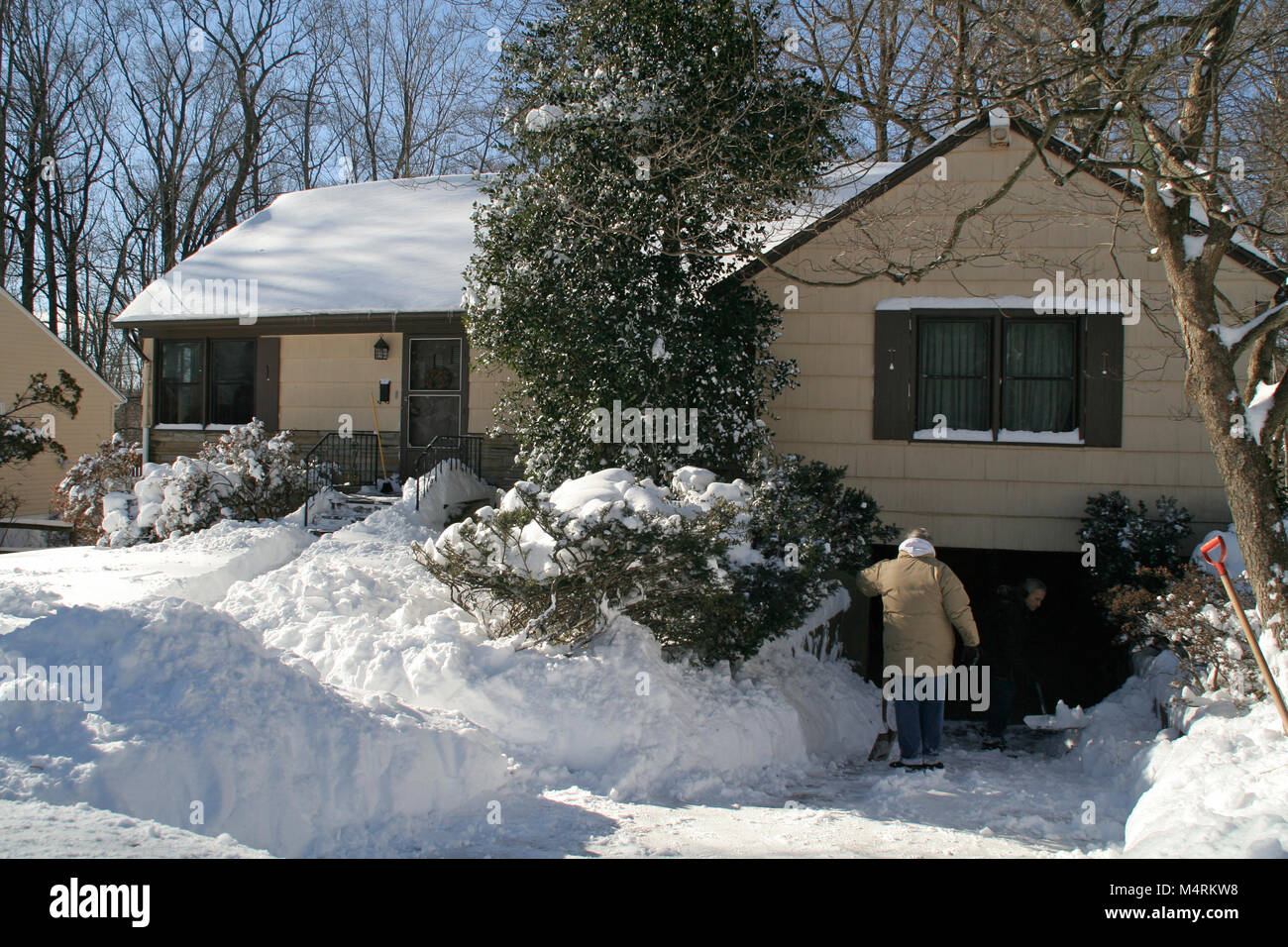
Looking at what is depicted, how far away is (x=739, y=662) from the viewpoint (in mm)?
7309

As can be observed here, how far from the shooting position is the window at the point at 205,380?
15.6 metres

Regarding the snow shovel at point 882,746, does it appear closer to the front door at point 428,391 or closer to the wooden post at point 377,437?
the front door at point 428,391

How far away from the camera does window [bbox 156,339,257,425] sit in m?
15.6

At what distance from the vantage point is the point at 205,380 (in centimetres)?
1562

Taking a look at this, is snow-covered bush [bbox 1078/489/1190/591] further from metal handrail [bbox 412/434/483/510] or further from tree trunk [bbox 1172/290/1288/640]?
metal handrail [bbox 412/434/483/510]

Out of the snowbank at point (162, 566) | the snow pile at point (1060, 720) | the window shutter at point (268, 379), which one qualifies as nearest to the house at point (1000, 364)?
the snow pile at point (1060, 720)

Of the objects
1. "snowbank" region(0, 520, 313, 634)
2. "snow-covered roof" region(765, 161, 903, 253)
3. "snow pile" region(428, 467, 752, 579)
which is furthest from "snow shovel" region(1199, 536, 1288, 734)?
"snowbank" region(0, 520, 313, 634)

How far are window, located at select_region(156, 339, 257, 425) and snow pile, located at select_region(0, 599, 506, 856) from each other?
1081 centimetres

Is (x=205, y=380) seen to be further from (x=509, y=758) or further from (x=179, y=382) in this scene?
(x=509, y=758)

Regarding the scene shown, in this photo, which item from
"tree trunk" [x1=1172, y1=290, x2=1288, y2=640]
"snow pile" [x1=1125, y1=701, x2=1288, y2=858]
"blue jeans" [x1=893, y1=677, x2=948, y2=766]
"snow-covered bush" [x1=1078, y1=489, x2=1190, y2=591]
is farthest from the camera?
"snow-covered bush" [x1=1078, y1=489, x2=1190, y2=591]

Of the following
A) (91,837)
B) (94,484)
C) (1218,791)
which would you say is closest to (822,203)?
(1218,791)

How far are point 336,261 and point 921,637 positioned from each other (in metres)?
12.4
